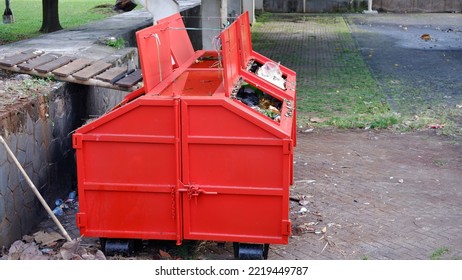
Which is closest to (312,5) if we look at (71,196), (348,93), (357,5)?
(357,5)

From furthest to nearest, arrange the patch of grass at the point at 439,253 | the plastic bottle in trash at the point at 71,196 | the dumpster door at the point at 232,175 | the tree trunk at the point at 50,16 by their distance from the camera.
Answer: the tree trunk at the point at 50,16, the plastic bottle in trash at the point at 71,196, the patch of grass at the point at 439,253, the dumpster door at the point at 232,175

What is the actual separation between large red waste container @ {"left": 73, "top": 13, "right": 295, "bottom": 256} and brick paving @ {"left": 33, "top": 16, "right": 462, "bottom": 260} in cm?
62

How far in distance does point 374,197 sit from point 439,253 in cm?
170

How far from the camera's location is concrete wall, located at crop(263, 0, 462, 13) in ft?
104

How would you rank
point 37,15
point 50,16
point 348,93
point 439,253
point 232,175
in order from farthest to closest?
point 37,15 → point 50,16 → point 348,93 → point 439,253 → point 232,175

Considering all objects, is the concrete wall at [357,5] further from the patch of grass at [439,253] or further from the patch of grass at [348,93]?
the patch of grass at [439,253]

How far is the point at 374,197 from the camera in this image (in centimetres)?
795

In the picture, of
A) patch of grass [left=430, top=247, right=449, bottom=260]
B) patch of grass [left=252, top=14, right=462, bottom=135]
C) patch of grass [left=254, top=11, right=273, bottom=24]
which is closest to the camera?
patch of grass [left=430, top=247, right=449, bottom=260]

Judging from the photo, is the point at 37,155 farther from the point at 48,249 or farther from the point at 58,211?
the point at 48,249

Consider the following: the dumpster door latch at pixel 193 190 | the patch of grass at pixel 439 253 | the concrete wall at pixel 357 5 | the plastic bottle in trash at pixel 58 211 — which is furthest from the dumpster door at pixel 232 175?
the concrete wall at pixel 357 5

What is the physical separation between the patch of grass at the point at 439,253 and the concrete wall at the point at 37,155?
3838mm

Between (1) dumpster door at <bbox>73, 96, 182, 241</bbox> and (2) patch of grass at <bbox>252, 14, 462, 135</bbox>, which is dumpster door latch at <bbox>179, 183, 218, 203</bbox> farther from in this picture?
(2) patch of grass at <bbox>252, 14, 462, 135</bbox>

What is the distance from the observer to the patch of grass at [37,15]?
18.8m

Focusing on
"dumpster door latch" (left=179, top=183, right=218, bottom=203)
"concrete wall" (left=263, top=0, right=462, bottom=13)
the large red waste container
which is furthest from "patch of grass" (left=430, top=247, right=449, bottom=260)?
"concrete wall" (left=263, top=0, right=462, bottom=13)
